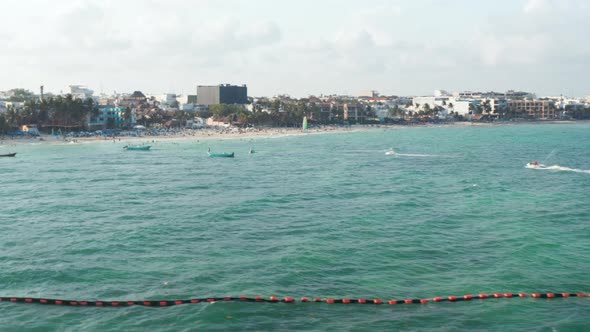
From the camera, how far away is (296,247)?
117 ft

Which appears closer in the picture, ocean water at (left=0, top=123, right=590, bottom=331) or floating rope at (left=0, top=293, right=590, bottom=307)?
ocean water at (left=0, top=123, right=590, bottom=331)

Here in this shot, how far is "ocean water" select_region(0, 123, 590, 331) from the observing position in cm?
2517

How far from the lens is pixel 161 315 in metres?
25.0

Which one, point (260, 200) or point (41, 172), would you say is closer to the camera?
point (260, 200)

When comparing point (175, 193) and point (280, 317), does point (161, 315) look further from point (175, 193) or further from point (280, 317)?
point (175, 193)

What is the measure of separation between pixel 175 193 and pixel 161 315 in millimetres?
33841

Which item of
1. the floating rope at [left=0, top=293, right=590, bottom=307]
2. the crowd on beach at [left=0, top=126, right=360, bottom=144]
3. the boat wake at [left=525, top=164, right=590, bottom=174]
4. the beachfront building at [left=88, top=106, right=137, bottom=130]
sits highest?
the beachfront building at [left=88, top=106, right=137, bottom=130]

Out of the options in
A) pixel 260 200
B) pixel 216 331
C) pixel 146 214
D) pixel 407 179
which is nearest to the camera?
pixel 216 331

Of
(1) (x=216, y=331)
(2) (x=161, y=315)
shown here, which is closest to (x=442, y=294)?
(1) (x=216, y=331)

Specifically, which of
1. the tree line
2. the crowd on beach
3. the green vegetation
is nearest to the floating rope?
the crowd on beach

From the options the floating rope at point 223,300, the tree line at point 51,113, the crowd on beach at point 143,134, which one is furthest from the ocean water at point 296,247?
the tree line at point 51,113

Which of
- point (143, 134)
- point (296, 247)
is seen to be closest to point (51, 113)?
point (143, 134)

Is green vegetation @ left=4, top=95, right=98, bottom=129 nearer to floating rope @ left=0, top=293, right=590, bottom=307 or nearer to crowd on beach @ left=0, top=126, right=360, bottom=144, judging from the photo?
crowd on beach @ left=0, top=126, right=360, bottom=144

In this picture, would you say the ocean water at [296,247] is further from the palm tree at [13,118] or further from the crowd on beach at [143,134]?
the palm tree at [13,118]
